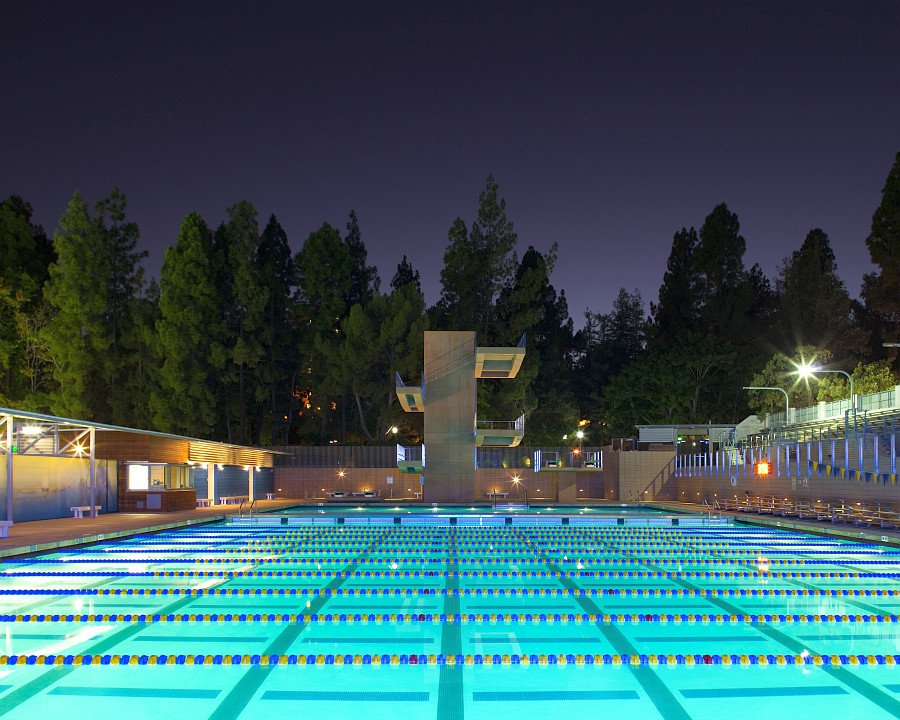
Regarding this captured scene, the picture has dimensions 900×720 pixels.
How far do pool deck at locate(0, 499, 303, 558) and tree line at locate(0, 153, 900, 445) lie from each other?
15.2 metres

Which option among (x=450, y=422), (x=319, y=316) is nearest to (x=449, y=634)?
(x=450, y=422)

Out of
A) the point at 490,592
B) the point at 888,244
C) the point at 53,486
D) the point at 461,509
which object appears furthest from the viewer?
the point at 888,244

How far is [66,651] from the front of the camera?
250 inches

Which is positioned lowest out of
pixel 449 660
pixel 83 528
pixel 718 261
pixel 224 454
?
pixel 83 528

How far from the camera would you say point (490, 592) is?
9078 mm

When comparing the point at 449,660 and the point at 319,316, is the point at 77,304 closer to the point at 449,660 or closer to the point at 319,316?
the point at 319,316

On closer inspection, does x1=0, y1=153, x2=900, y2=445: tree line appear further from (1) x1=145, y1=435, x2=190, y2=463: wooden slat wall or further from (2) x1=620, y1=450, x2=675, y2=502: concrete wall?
(1) x1=145, y1=435, x2=190, y2=463: wooden slat wall

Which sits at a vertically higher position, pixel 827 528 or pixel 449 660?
pixel 449 660

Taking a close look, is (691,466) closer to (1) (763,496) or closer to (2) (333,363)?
(1) (763,496)

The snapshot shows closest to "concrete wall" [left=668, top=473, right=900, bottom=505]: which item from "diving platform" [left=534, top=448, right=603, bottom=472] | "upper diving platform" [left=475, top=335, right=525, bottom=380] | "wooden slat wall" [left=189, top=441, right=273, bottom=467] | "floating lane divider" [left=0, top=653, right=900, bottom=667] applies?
"diving platform" [left=534, top=448, right=603, bottom=472]

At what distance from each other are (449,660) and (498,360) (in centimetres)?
2175

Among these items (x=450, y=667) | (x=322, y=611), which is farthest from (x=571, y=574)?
(x=450, y=667)

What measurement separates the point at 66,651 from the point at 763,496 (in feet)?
66.2

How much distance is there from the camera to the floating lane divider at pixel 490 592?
895 centimetres
